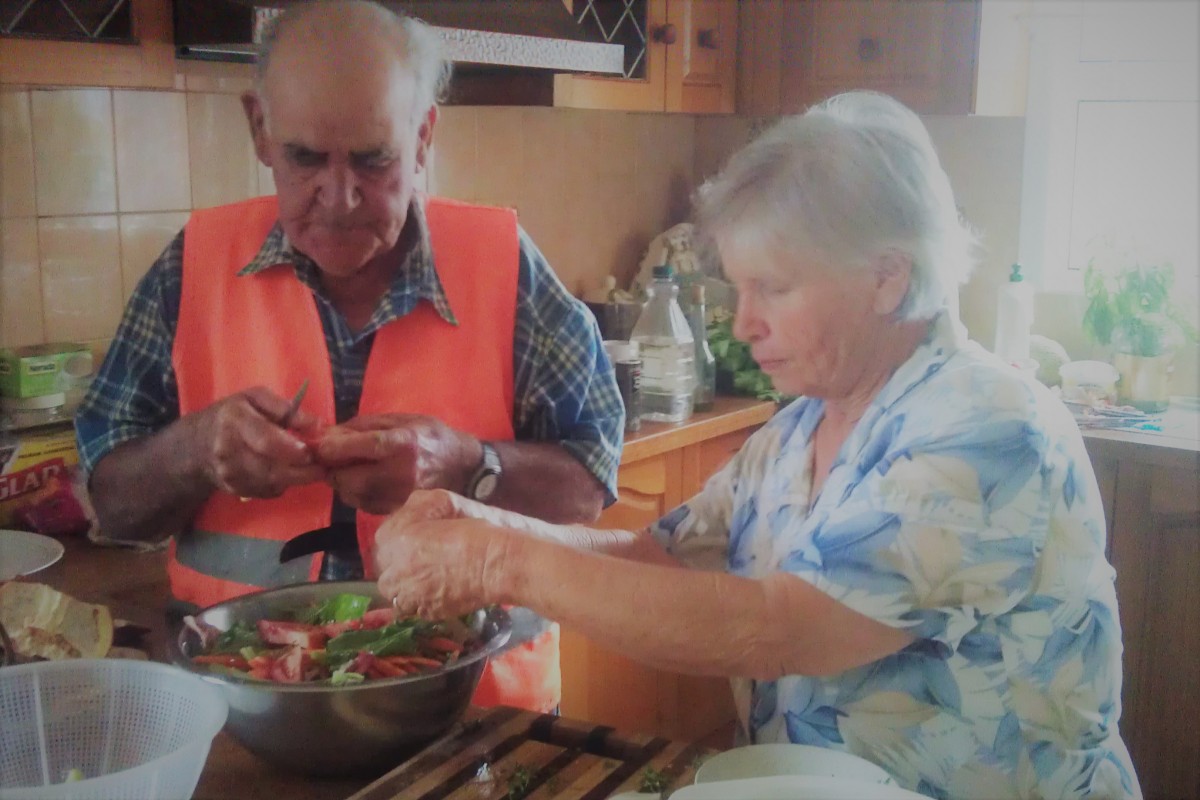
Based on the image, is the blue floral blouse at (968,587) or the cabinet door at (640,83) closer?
the blue floral blouse at (968,587)

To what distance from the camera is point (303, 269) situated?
61.5 inches

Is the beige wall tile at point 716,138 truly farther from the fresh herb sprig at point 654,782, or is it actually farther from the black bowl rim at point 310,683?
the fresh herb sprig at point 654,782

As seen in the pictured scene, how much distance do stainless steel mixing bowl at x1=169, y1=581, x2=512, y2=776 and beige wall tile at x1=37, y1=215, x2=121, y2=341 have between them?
1.01 metres

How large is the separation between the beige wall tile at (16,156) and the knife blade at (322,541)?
2.70ft

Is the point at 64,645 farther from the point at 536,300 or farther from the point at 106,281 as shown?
the point at 106,281

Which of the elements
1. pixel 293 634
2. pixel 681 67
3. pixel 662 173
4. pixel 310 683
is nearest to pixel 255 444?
pixel 293 634

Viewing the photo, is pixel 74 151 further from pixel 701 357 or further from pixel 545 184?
pixel 701 357

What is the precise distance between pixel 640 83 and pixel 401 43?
4.77 feet

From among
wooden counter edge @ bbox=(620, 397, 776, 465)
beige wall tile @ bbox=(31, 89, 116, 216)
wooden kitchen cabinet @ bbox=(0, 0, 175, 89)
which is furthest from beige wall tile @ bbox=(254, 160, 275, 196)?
wooden counter edge @ bbox=(620, 397, 776, 465)

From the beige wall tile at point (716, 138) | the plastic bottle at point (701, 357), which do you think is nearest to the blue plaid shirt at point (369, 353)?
the plastic bottle at point (701, 357)

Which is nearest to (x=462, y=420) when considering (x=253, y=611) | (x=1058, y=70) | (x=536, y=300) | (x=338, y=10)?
(x=536, y=300)

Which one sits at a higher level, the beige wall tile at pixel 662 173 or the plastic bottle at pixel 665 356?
the beige wall tile at pixel 662 173

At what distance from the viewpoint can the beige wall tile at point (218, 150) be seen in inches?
84.7

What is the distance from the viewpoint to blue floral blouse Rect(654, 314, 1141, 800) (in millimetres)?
1082
